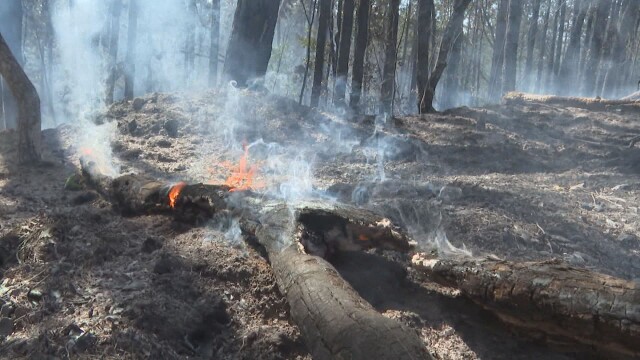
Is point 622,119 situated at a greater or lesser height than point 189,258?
greater

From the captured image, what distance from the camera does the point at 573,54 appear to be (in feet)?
81.6

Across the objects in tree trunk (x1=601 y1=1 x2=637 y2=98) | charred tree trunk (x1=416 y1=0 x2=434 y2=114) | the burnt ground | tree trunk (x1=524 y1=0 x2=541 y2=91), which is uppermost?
tree trunk (x1=524 y1=0 x2=541 y2=91)

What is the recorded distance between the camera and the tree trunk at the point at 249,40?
1020 centimetres

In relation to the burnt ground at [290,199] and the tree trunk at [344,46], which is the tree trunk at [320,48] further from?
the burnt ground at [290,199]

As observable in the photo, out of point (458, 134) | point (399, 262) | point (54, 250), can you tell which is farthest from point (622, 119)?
point (54, 250)

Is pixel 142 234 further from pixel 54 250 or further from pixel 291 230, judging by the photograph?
pixel 291 230

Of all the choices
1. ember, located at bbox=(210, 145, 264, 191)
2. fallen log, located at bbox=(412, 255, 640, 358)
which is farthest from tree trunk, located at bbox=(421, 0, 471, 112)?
fallen log, located at bbox=(412, 255, 640, 358)

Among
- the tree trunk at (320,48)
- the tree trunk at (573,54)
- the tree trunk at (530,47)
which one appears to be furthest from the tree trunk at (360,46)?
the tree trunk at (573,54)

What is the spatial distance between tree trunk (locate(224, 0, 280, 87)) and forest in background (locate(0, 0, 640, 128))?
410 millimetres

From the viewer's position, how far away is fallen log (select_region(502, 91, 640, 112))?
8.69m

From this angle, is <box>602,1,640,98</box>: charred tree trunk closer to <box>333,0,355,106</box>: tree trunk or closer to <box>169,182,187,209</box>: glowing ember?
<box>333,0,355,106</box>: tree trunk

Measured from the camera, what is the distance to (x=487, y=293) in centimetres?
268

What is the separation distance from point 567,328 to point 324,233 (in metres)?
1.69

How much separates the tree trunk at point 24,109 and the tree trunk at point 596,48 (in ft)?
60.0
